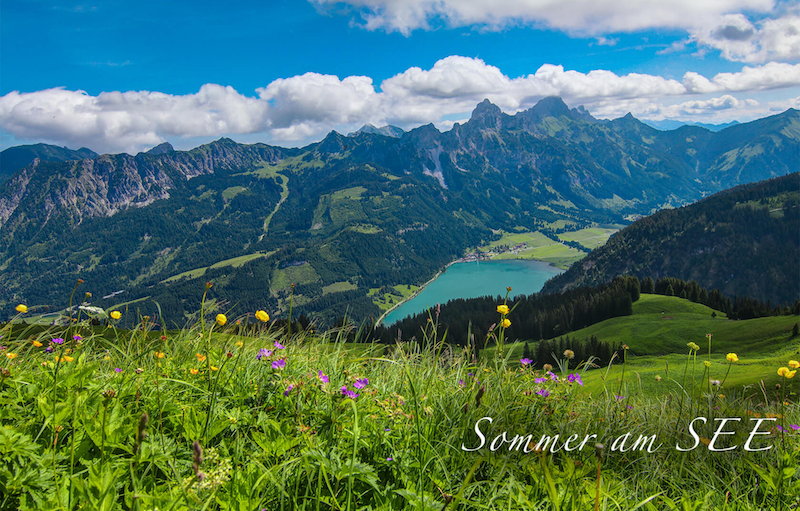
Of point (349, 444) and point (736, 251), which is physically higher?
point (349, 444)

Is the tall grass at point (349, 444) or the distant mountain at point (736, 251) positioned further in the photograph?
the distant mountain at point (736, 251)

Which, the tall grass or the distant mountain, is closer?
the tall grass

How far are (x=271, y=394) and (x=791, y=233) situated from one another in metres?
234

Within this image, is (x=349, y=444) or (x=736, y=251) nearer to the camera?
(x=349, y=444)

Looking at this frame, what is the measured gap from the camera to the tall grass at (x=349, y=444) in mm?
2586

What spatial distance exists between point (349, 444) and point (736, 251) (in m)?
231

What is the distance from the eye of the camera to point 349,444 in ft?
10.6

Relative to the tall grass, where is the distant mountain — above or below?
below

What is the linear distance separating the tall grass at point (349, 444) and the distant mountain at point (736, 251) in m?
205

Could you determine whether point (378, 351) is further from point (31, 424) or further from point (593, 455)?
Answer: point (31, 424)

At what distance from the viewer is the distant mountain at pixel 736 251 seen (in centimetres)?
16100

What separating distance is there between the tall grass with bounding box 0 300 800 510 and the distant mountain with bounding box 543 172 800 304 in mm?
205234

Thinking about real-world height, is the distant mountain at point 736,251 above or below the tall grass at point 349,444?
below

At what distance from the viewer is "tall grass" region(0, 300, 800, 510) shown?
2.59 metres
